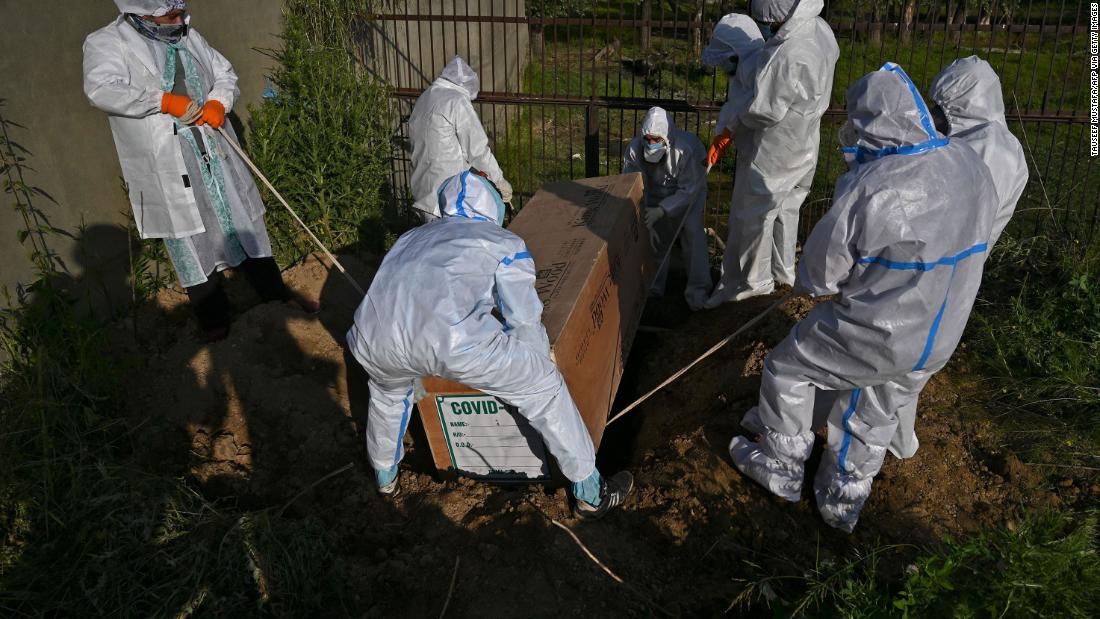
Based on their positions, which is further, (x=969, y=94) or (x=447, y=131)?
(x=447, y=131)

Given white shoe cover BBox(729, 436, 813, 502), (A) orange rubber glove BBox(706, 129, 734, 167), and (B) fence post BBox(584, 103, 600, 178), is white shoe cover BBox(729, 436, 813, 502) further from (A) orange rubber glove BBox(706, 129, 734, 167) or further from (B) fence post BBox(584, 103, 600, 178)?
(B) fence post BBox(584, 103, 600, 178)

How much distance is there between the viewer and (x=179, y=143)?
4.00 m

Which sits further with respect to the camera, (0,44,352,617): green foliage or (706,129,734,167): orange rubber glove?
(706,129,734,167): orange rubber glove

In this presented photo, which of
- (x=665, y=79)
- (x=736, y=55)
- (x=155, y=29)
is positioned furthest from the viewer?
(x=665, y=79)

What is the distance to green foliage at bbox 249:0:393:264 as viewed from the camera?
16.8 ft

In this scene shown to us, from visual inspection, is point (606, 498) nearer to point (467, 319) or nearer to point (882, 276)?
point (467, 319)

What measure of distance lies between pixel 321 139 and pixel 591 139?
1.82 metres

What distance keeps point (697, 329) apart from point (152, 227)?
2.96 m

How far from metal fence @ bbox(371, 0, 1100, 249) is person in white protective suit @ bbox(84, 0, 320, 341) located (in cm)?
190

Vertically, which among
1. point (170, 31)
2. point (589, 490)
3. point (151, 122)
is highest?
point (170, 31)

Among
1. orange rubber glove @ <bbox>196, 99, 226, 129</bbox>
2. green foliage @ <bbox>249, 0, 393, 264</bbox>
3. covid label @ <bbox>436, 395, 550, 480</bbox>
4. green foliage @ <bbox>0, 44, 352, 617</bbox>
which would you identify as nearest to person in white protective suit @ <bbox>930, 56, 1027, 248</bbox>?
covid label @ <bbox>436, 395, 550, 480</bbox>

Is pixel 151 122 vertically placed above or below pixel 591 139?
above

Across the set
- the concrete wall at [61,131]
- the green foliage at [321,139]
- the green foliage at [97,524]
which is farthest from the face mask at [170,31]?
the green foliage at [321,139]

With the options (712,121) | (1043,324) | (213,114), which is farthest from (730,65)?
(712,121)
